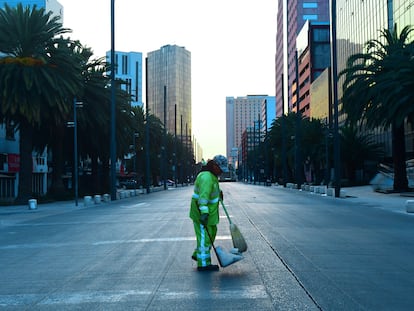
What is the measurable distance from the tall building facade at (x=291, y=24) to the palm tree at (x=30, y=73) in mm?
85979

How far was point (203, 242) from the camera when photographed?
8711 mm

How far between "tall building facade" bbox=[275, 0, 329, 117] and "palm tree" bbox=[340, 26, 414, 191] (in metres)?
77.4

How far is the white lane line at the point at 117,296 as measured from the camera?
7.12m

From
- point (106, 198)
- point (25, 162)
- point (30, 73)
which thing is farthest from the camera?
point (106, 198)

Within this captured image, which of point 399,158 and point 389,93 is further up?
point 389,93

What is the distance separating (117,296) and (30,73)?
28727mm

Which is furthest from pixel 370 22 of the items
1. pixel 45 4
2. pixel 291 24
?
pixel 291 24

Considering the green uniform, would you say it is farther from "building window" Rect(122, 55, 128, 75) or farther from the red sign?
"building window" Rect(122, 55, 128, 75)

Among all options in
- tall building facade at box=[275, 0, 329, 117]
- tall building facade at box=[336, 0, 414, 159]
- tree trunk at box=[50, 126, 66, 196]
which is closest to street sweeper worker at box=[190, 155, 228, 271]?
tree trunk at box=[50, 126, 66, 196]

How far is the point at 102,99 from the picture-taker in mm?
44719

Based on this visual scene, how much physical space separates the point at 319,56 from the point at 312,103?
11769 mm

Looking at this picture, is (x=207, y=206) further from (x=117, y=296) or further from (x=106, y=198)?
(x=106, y=198)

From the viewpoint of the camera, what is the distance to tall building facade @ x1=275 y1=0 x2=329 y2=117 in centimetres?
13638

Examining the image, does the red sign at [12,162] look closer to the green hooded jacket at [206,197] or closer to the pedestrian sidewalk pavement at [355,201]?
the pedestrian sidewalk pavement at [355,201]
